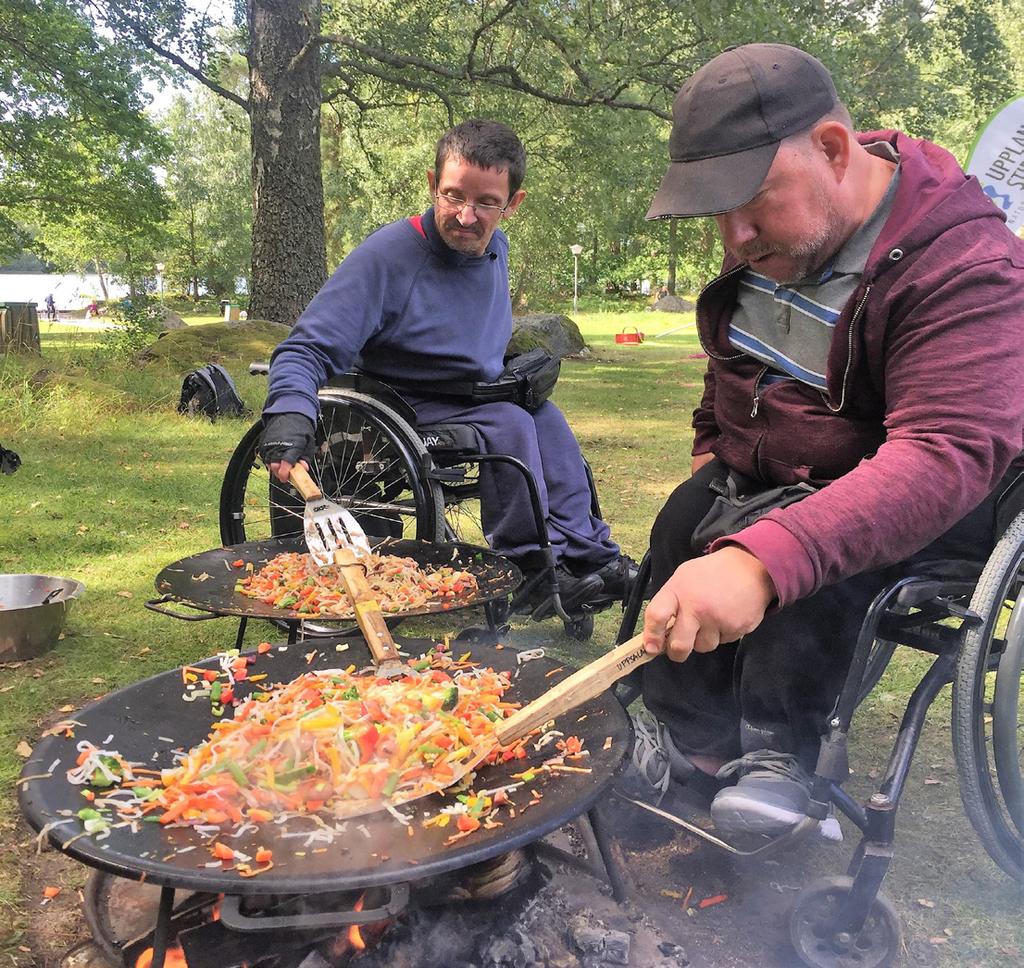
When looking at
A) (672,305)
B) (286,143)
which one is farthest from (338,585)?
(672,305)

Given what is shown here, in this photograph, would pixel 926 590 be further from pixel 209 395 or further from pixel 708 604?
pixel 209 395

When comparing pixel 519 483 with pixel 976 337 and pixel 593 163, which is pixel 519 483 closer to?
pixel 976 337

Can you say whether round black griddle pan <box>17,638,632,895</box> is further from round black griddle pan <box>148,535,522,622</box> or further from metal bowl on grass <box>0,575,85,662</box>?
metal bowl on grass <box>0,575,85,662</box>

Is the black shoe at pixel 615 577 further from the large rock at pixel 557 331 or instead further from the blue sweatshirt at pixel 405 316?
the large rock at pixel 557 331

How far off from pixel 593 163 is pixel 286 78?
4.20m

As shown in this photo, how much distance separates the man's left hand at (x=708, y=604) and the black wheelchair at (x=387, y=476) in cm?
154

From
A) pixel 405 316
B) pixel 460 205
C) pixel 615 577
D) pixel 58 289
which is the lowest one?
pixel 615 577

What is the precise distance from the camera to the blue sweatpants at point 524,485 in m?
3.43

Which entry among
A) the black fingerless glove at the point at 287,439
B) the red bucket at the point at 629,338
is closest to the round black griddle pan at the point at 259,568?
the black fingerless glove at the point at 287,439

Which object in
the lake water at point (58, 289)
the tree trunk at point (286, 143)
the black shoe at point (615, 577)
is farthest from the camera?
the lake water at point (58, 289)

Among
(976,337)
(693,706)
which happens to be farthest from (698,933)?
(976,337)

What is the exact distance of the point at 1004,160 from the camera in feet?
22.9

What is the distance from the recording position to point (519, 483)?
11.2ft

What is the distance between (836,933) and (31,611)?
111 inches
